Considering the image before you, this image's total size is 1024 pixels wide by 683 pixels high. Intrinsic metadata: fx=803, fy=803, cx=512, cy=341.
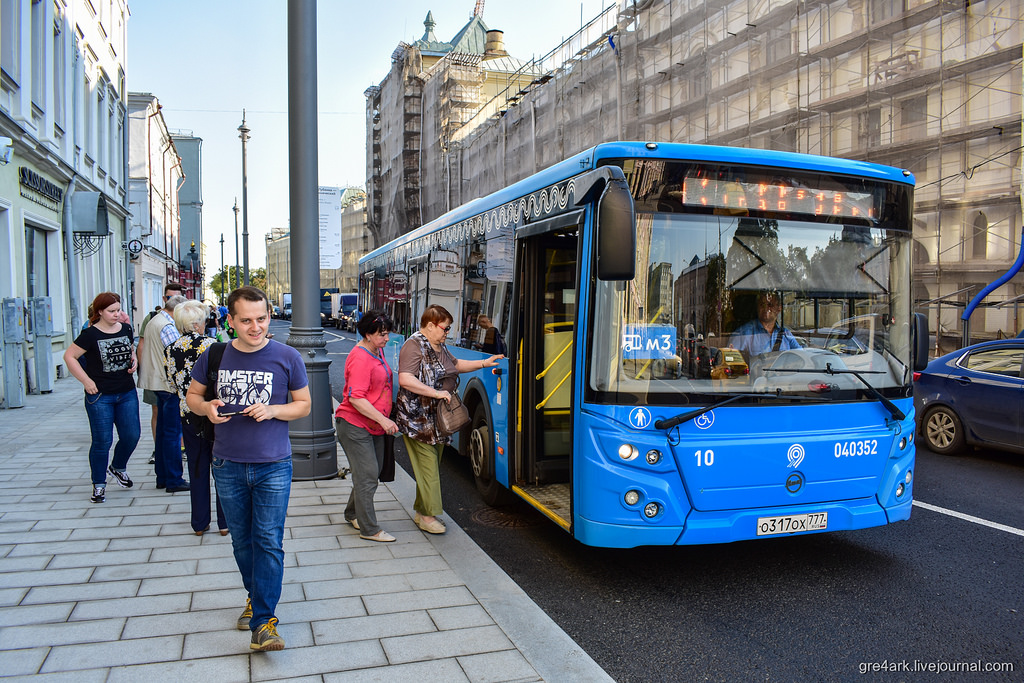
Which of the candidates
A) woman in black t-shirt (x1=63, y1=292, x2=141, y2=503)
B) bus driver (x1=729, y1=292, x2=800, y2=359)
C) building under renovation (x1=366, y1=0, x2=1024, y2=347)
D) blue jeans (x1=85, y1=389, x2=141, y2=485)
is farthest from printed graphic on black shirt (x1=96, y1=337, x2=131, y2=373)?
building under renovation (x1=366, y1=0, x2=1024, y2=347)

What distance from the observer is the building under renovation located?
16.9 metres

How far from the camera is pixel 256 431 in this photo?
3707mm

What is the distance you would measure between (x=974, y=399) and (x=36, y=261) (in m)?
16.6

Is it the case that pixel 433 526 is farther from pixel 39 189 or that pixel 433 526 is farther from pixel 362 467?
pixel 39 189

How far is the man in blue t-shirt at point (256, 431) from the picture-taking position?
12.1 ft

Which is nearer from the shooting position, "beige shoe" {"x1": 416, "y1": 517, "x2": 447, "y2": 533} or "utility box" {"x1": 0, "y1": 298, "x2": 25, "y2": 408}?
"beige shoe" {"x1": 416, "y1": 517, "x2": 447, "y2": 533}

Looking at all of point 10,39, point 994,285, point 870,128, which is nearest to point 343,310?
point 870,128

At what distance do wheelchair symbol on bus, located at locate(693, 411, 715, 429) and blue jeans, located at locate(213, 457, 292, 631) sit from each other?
2.29 meters

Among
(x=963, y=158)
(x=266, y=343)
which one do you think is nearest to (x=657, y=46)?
(x=963, y=158)

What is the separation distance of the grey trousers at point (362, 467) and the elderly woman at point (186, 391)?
909 millimetres

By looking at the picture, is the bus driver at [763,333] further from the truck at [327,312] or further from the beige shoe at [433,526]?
the truck at [327,312]

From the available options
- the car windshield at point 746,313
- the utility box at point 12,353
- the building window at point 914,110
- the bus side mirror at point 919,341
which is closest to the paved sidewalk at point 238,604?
the car windshield at point 746,313

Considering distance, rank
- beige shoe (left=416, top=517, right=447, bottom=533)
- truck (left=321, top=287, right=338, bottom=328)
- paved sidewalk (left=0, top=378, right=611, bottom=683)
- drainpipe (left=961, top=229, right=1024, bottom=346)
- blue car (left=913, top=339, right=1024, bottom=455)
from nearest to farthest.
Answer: paved sidewalk (left=0, top=378, right=611, bottom=683), beige shoe (left=416, top=517, right=447, bottom=533), blue car (left=913, top=339, right=1024, bottom=455), drainpipe (left=961, top=229, right=1024, bottom=346), truck (left=321, top=287, right=338, bottom=328)

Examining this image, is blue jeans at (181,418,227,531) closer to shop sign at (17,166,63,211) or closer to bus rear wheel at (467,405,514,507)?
bus rear wheel at (467,405,514,507)
